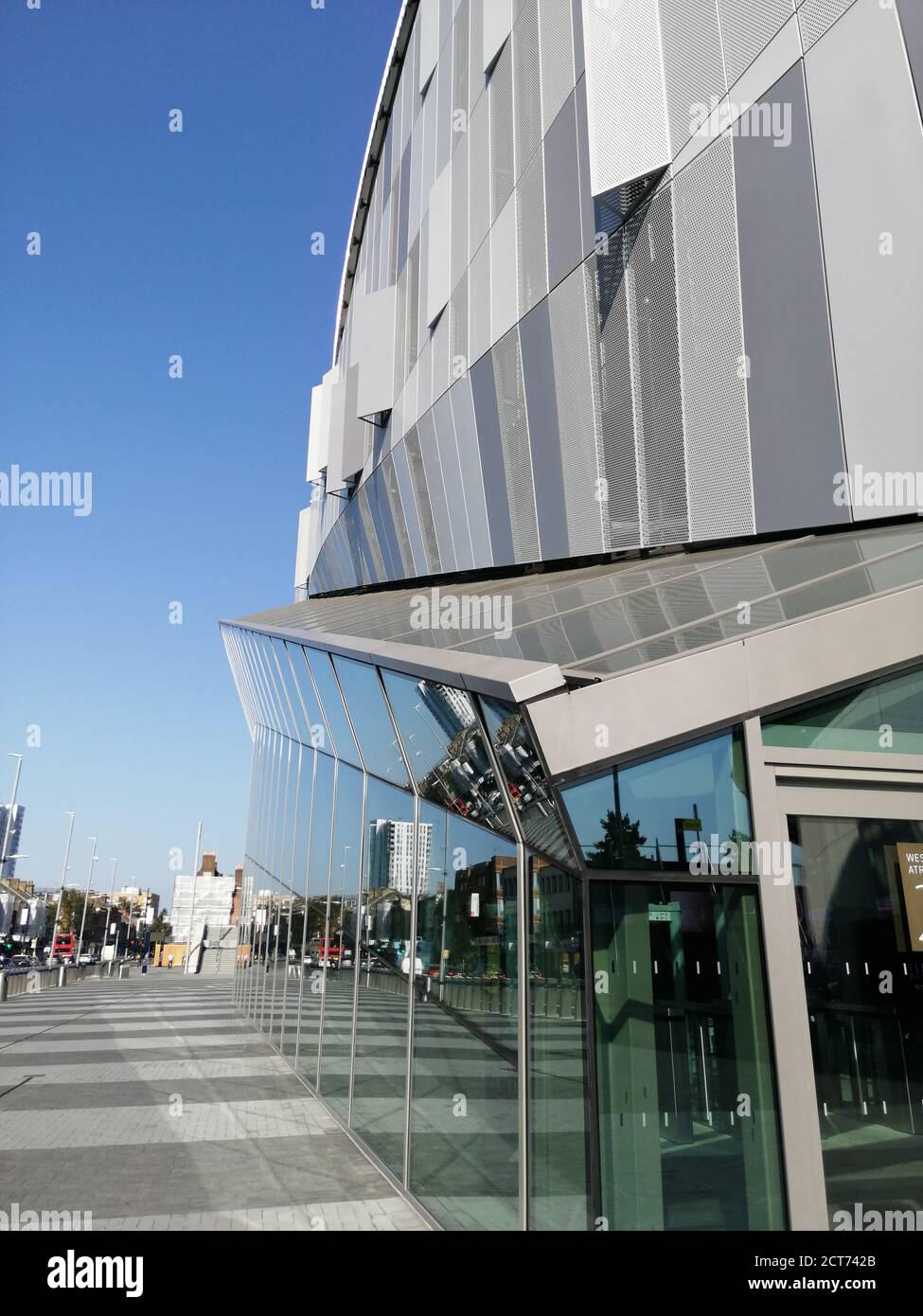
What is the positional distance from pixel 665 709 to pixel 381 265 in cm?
2210

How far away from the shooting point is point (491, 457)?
14.7 meters

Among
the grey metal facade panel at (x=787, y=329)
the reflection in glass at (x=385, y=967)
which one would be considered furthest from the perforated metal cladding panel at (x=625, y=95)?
the reflection in glass at (x=385, y=967)

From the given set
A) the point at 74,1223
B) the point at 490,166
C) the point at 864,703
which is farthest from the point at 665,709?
the point at 490,166

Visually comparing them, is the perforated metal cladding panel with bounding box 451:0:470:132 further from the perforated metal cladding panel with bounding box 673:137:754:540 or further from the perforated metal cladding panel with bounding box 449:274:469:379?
the perforated metal cladding panel with bounding box 673:137:754:540

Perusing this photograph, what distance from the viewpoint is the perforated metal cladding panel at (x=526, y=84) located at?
536 inches

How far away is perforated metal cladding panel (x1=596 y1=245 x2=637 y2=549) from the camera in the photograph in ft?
35.7

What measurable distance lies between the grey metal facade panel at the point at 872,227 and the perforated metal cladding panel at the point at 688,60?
5.35 ft

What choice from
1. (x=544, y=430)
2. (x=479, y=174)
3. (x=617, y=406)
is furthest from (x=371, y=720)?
(x=479, y=174)

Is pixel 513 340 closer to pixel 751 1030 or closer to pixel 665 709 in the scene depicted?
pixel 665 709

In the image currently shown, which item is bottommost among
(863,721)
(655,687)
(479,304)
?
(863,721)

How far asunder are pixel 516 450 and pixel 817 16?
21.6ft

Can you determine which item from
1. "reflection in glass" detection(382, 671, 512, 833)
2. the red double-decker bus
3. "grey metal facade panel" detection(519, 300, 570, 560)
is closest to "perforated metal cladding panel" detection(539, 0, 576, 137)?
"grey metal facade panel" detection(519, 300, 570, 560)

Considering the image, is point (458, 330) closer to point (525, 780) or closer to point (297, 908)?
point (297, 908)

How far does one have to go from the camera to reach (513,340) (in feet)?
45.4
